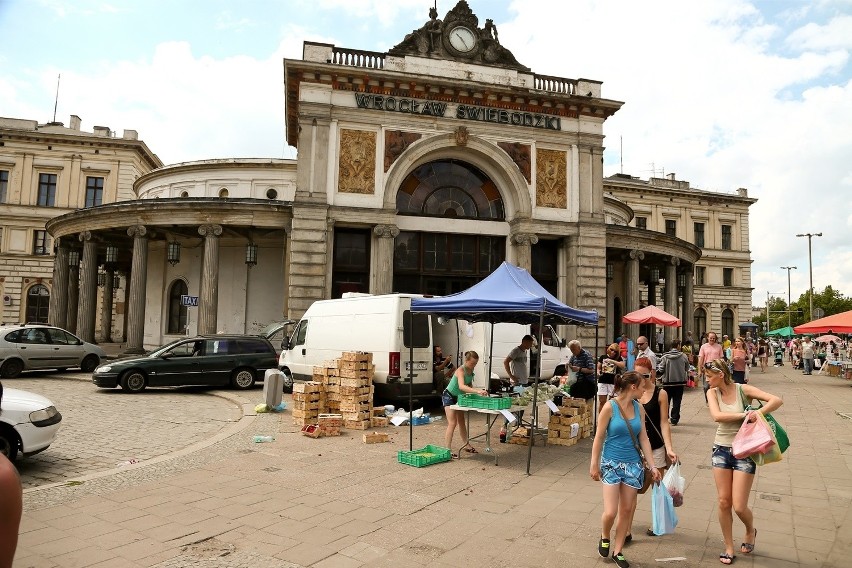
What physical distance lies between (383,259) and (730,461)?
18494mm

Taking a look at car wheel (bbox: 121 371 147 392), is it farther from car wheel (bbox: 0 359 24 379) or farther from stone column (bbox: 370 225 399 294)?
stone column (bbox: 370 225 399 294)

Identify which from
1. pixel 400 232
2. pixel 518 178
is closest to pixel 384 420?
pixel 400 232

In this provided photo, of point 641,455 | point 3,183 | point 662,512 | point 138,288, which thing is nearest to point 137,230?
point 138,288

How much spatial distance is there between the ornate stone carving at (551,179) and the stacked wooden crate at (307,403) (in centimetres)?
1608

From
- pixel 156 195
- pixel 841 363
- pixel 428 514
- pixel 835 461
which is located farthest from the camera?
pixel 156 195

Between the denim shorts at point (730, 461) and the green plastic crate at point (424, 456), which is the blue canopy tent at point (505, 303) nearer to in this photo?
the green plastic crate at point (424, 456)

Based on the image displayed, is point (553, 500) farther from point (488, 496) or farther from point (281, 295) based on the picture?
point (281, 295)

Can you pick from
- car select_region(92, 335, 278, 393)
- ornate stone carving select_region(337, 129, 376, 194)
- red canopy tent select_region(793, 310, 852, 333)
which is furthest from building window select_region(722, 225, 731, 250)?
car select_region(92, 335, 278, 393)

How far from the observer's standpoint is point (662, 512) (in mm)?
5098

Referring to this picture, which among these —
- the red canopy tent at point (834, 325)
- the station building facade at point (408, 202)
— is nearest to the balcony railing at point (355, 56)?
the station building facade at point (408, 202)

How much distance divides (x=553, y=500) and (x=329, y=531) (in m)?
2.68

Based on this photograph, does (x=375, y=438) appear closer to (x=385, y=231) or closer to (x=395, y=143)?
(x=385, y=231)

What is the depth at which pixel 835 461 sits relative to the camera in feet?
29.6

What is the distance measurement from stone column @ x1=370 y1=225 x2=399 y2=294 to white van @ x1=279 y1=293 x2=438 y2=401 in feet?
26.0
